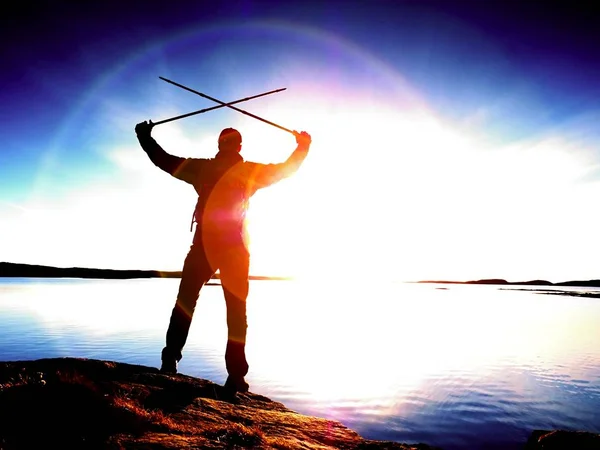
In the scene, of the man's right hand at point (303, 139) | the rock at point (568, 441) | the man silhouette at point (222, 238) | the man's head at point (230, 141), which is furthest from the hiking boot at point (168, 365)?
the rock at point (568, 441)

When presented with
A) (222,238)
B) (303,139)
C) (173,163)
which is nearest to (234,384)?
(222,238)

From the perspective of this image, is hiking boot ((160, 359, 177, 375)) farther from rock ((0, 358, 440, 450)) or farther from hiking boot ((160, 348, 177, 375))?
rock ((0, 358, 440, 450))

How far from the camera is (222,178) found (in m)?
6.49

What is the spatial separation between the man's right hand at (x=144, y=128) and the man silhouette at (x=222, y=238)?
335 mm

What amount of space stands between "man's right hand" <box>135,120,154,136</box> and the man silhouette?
335 millimetres

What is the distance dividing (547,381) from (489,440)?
7514 millimetres

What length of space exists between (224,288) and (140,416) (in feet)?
8.10

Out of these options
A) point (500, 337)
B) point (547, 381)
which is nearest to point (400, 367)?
point (547, 381)

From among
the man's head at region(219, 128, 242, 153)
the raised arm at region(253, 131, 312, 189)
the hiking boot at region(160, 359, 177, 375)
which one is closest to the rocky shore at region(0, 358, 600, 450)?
the hiking boot at region(160, 359, 177, 375)

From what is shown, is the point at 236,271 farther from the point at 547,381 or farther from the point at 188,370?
the point at 547,381

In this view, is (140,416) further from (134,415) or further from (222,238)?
(222,238)

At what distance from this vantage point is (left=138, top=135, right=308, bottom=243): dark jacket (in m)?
6.39

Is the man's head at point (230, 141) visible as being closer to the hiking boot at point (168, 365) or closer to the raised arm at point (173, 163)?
the raised arm at point (173, 163)

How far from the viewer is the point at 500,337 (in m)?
26.4
